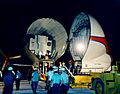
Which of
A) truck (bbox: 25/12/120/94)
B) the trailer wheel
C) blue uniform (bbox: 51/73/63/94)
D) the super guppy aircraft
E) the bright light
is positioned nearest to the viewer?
blue uniform (bbox: 51/73/63/94)

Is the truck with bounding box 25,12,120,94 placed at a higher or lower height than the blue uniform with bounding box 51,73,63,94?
higher

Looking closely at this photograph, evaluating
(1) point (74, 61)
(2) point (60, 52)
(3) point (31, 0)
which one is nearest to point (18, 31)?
(3) point (31, 0)

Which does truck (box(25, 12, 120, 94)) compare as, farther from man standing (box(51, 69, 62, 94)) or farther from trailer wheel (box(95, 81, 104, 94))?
man standing (box(51, 69, 62, 94))

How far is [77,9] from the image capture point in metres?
43.0

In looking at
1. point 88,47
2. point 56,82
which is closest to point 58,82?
point 56,82

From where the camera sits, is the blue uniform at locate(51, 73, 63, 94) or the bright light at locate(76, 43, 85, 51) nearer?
the blue uniform at locate(51, 73, 63, 94)

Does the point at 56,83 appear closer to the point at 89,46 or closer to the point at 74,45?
the point at 89,46

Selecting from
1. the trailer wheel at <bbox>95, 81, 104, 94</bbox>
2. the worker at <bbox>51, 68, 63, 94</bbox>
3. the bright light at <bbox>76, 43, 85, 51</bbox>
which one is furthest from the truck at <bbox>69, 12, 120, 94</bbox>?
the worker at <bbox>51, 68, 63, 94</bbox>

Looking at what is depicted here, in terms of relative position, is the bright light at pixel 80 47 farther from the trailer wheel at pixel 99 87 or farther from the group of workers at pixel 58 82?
the group of workers at pixel 58 82

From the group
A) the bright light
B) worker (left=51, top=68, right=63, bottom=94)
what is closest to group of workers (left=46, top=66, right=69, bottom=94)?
worker (left=51, top=68, right=63, bottom=94)

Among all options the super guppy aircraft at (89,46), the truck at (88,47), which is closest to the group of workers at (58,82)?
the truck at (88,47)

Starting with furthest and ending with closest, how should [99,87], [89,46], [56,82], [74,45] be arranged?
[74,45] < [89,46] < [99,87] < [56,82]

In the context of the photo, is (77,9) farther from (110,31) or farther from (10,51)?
(10,51)

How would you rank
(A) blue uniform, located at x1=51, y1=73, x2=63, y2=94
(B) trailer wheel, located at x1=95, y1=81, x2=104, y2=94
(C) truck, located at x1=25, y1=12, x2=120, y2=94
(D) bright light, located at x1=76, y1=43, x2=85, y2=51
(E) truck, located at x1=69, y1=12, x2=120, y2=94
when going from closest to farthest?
(A) blue uniform, located at x1=51, y1=73, x2=63, y2=94 < (B) trailer wheel, located at x1=95, y1=81, x2=104, y2=94 < (E) truck, located at x1=69, y1=12, x2=120, y2=94 < (C) truck, located at x1=25, y1=12, x2=120, y2=94 < (D) bright light, located at x1=76, y1=43, x2=85, y2=51
